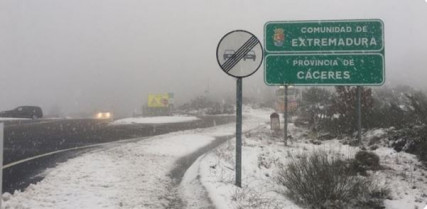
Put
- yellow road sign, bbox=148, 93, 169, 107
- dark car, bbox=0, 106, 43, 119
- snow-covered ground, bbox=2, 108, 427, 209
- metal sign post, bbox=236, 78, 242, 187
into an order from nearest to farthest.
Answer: snow-covered ground, bbox=2, 108, 427, 209
metal sign post, bbox=236, 78, 242, 187
dark car, bbox=0, 106, 43, 119
yellow road sign, bbox=148, 93, 169, 107

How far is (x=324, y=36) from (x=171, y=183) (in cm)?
673

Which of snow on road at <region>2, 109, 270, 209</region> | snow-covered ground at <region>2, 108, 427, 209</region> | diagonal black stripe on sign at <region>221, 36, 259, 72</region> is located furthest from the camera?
diagonal black stripe on sign at <region>221, 36, 259, 72</region>

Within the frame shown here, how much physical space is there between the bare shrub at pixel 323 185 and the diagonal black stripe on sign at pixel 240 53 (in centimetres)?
215

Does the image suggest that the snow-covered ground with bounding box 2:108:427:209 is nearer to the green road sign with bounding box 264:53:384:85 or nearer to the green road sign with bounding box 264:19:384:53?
the green road sign with bounding box 264:53:384:85

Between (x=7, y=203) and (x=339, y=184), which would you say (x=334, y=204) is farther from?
(x=7, y=203)

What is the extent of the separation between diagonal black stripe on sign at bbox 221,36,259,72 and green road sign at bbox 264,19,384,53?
5409mm

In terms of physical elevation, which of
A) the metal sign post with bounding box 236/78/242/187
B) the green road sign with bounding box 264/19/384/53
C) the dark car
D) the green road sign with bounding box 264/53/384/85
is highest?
the green road sign with bounding box 264/19/384/53

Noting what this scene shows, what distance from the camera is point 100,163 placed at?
9.78 m

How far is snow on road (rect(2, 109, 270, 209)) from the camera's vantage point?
627 cm

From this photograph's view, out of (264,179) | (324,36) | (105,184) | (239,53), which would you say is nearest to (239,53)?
(239,53)

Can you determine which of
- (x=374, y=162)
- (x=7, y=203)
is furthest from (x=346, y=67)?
(x=7, y=203)

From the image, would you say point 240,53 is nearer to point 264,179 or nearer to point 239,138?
point 239,138

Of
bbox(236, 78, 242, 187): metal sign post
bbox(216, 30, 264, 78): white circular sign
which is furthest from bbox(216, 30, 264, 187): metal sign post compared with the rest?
bbox(236, 78, 242, 187): metal sign post

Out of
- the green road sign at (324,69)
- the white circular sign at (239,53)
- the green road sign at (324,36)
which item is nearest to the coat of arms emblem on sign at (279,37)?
the green road sign at (324,36)
